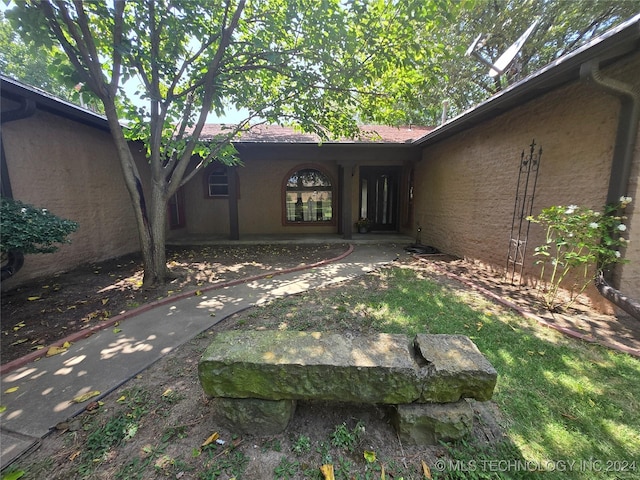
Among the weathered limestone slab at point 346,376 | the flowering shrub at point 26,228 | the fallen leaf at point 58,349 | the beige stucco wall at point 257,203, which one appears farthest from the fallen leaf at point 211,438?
the beige stucco wall at point 257,203

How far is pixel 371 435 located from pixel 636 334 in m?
3.35

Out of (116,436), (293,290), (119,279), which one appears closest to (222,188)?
(119,279)

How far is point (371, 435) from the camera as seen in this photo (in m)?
1.83

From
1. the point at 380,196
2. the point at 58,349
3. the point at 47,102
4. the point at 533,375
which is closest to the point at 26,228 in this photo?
the point at 58,349

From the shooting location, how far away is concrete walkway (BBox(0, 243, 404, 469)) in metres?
1.96

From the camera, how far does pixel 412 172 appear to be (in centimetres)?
979

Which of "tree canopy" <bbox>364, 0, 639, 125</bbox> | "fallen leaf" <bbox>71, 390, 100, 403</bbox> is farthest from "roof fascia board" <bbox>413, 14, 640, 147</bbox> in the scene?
"fallen leaf" <bbox>71, 390, 100, 403</bbox>

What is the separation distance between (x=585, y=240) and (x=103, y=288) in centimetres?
732

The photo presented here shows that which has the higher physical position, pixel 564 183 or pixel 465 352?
pixel 564 183

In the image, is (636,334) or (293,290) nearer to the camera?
(636,334)

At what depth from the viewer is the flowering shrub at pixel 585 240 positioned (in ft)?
10.7

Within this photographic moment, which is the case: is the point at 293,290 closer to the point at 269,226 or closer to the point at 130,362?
A: the point at 130,362

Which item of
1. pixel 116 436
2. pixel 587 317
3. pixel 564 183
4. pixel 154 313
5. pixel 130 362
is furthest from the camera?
pixel 564 183

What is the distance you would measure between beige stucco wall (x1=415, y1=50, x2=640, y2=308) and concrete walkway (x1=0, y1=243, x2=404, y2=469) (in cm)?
380
